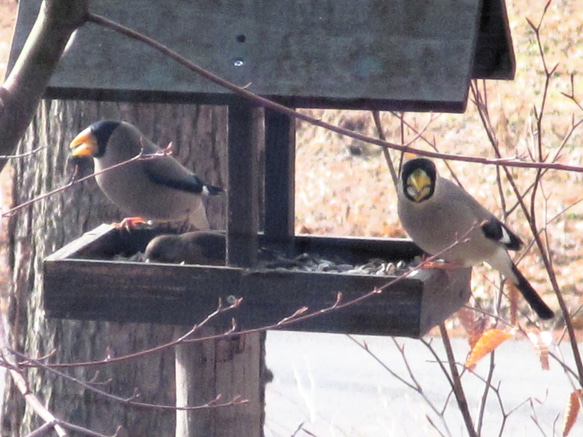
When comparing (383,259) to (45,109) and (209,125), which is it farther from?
(45,109)

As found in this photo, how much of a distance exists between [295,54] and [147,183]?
4.14ft

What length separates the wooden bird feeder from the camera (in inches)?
119

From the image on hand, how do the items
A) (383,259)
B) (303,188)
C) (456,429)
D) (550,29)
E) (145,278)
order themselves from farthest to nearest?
(550,29), (303,188), (456,429), (383,259), (145,278)

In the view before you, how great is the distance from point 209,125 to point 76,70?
1.59m

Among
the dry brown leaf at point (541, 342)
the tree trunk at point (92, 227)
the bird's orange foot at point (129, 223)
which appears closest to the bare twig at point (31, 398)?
the dry brown leaf at point (541, 342)

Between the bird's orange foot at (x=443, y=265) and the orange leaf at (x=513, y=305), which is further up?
the bird's orange foot at (x=443, y=265)

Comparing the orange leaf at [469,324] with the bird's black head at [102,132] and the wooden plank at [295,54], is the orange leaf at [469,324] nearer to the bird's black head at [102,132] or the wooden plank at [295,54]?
the wooden plank at [295,54]

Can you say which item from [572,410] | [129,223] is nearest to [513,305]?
[572,410]

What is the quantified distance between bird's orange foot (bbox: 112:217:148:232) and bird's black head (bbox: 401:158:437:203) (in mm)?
1004

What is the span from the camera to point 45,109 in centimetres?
483

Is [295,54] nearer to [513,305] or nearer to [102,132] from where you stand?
[513,305]

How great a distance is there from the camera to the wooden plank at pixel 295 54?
2994 millimetres

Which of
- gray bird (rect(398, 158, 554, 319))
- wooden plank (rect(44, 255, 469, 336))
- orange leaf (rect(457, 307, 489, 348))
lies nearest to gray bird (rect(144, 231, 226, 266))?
wooden plank (rect(44, 255, 469, 336))

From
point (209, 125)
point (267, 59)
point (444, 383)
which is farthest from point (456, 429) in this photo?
point (267, 59)
